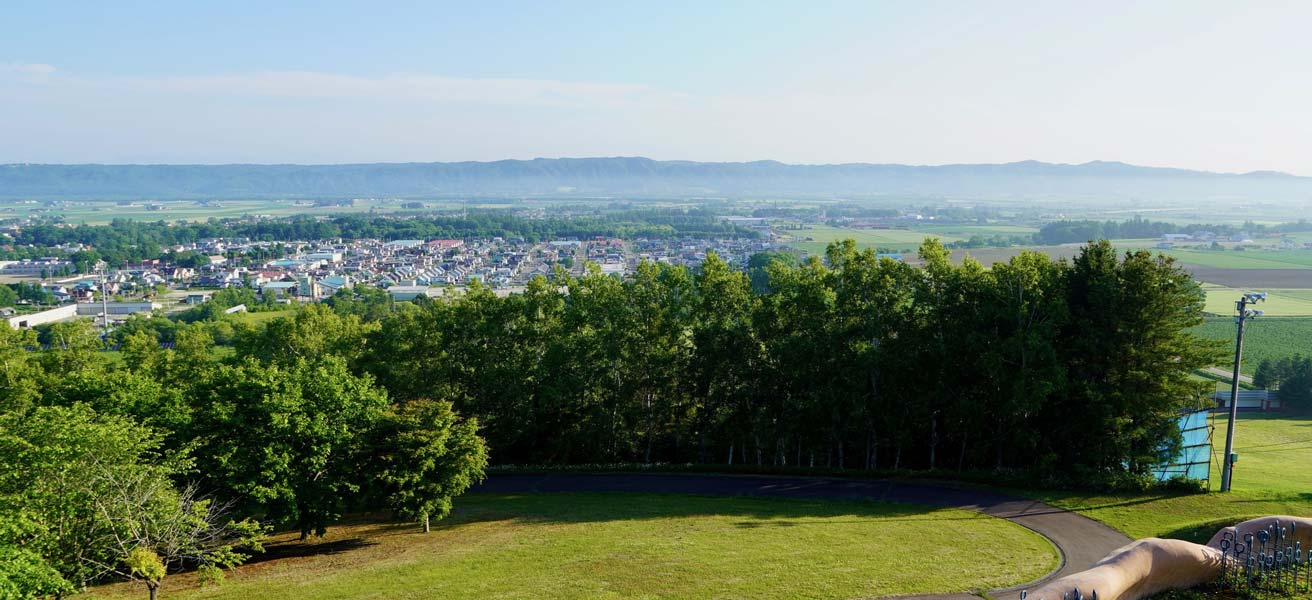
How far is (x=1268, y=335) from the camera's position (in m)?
75.0

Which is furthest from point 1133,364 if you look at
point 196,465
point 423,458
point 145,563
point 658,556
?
point 196,465

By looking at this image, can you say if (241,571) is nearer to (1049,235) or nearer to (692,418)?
(692,418)

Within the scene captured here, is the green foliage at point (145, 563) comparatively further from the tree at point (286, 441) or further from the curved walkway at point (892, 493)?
the curved walkway at point (892, 493)

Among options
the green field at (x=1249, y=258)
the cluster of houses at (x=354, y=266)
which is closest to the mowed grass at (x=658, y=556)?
the cluster of houses at (x=354, y=266)

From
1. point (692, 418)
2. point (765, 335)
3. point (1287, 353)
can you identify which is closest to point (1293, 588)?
point (765, 335)

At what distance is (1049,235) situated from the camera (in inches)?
6388

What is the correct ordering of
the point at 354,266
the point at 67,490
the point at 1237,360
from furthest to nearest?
the point at 354,266
the point at 1237,360
the point at 67,490

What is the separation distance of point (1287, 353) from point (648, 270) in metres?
63.4

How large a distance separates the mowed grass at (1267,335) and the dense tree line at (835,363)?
152ft

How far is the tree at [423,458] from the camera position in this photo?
24.8 m

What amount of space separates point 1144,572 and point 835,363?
54.2ft

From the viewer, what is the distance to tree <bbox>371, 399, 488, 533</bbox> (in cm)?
2480

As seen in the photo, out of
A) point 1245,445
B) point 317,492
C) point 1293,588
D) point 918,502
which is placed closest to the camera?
point 1293,588

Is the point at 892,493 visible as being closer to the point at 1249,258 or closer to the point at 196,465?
the point at 196,465
